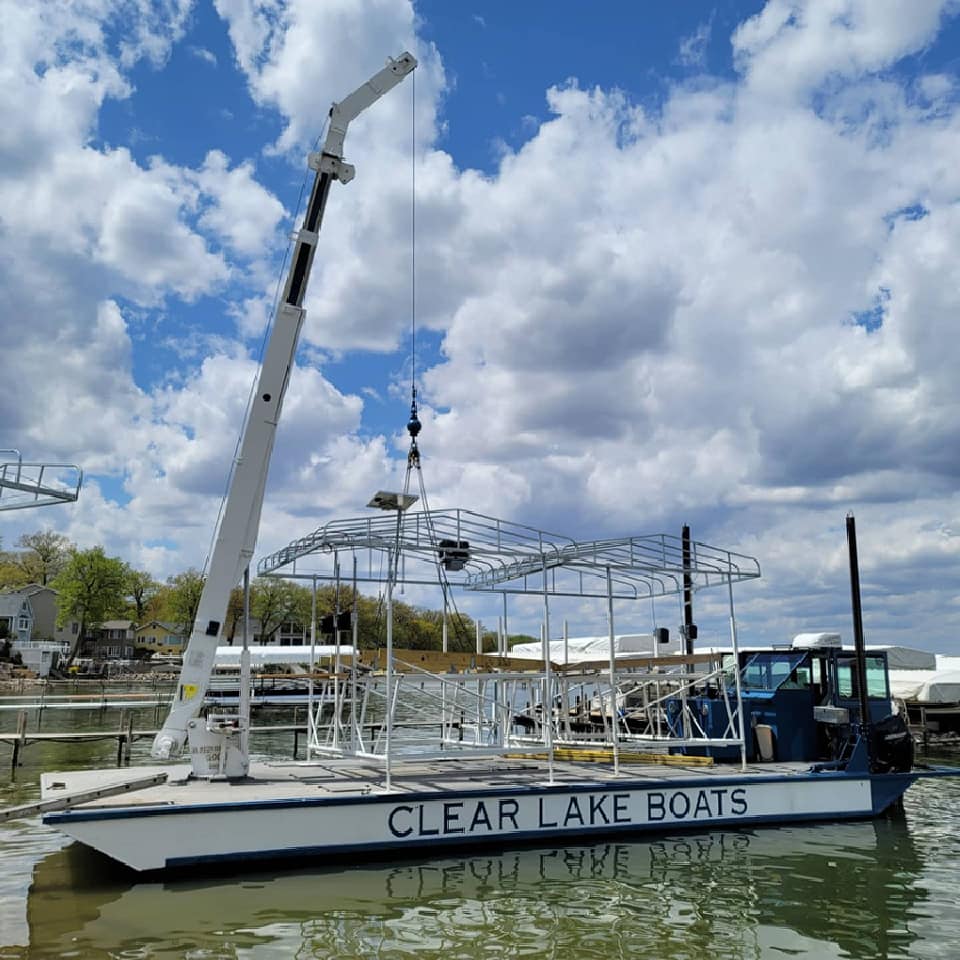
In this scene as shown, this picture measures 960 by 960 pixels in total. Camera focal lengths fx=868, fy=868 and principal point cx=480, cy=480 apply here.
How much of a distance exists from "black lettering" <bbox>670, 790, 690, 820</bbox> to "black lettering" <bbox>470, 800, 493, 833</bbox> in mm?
3067

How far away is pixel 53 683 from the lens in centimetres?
6397

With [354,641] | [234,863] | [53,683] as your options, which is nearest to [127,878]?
[234,863]

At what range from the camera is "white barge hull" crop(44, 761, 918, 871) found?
10828 mm

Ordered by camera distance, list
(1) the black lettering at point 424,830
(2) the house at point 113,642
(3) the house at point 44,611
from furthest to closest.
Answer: (2) the house at point 113,642
(3) the house at point 44,611
(1) the black lettering at point 424,830

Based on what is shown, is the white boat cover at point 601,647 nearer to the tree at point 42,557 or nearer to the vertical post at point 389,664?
the vertical post at point 389,664

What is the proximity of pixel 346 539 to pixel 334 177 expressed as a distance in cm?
609

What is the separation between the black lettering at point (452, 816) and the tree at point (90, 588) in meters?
76.8

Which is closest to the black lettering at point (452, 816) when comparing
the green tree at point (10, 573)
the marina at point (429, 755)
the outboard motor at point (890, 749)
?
the marina at point (429, 755)

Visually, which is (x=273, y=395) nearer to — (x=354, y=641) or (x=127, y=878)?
(x=354, y=641)

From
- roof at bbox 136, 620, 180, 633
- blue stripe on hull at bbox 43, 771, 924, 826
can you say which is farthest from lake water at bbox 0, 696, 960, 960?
roof at bbox 136, 620, 180, 633

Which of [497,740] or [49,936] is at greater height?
[497,740]

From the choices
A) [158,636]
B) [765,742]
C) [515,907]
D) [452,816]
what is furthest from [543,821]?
[158,636]

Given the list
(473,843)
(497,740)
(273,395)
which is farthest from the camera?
(497,740)

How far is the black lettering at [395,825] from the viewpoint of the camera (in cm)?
1188
